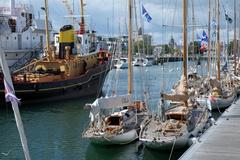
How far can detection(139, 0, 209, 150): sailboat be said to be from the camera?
20188 mm

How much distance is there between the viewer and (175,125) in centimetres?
2134

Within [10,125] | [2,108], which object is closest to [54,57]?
[2,108]

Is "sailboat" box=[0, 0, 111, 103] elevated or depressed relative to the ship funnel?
depressed

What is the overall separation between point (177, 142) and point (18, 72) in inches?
1122

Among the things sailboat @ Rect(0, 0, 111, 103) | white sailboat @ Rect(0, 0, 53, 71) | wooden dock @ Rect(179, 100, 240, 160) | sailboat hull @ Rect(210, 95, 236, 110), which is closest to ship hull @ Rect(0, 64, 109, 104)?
sailboat @ Rect(0, 0, 111, 103)

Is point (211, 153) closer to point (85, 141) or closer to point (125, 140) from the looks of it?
point (125, 140)

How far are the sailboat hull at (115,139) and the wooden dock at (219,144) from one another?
13.3 feet

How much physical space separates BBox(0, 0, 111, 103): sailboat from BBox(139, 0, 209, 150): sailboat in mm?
18081

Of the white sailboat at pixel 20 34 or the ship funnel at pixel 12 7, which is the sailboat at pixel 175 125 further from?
the ship funnel at pixel 12 7

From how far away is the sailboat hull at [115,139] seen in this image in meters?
21.7

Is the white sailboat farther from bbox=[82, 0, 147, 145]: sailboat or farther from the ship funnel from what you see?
bbox=[82, 0, 147, 145]: sailboat

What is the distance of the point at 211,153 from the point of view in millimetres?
15242

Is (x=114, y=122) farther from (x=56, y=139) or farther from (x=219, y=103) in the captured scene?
(x=219, y=103)

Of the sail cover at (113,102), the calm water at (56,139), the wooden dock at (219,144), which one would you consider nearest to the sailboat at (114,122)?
the sail cover at (113,102)
